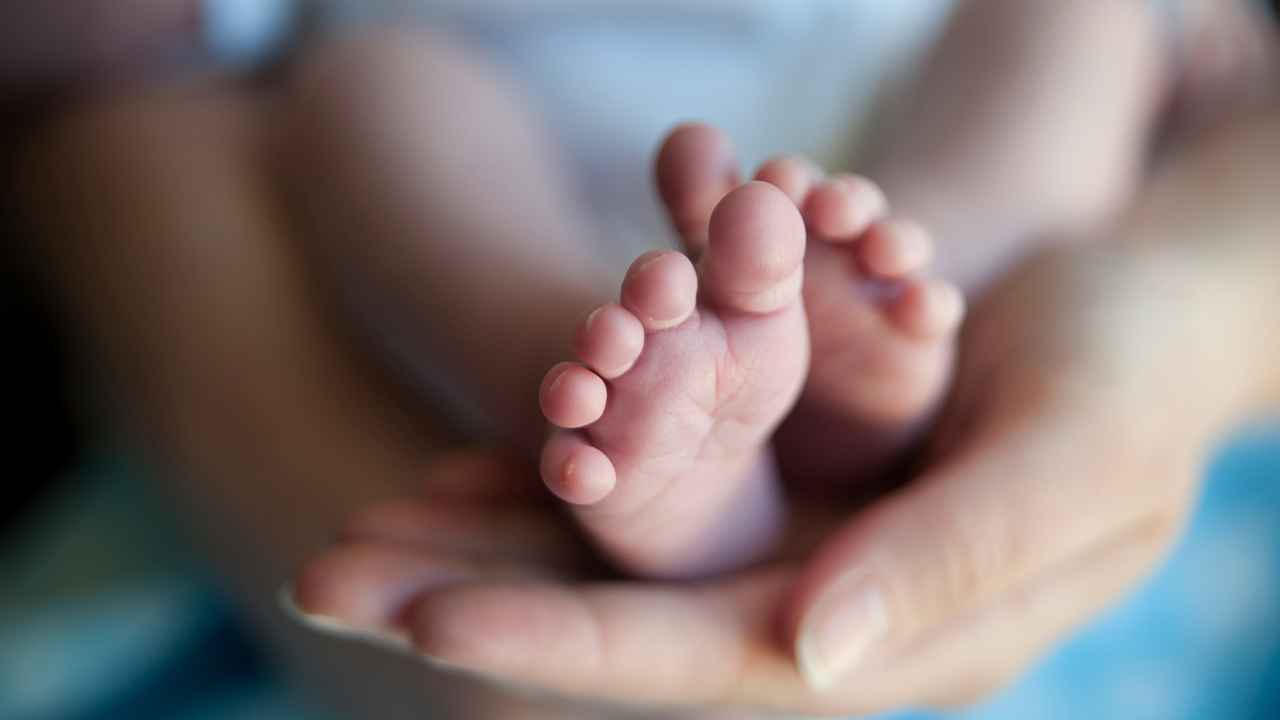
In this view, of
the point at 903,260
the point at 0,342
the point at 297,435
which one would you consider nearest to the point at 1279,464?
the point at 903,260

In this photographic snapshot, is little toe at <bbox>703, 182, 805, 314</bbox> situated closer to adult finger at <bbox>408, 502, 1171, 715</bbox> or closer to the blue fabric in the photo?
adult finger at <bbox>408, 502, 1171, 715</bbox>

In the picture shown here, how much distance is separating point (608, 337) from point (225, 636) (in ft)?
1.67

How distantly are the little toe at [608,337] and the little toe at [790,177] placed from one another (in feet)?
0.39

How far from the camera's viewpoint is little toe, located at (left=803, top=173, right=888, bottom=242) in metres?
0.40

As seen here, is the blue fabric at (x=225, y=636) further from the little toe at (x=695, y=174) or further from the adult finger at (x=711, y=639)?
the little toe at (x=695, y=174)

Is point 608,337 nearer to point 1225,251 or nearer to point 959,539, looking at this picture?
point 959,539

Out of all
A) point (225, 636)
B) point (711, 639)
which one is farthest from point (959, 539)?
point (225, 636)

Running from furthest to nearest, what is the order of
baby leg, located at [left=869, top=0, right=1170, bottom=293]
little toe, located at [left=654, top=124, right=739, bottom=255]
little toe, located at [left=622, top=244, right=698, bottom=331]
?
baby leg, located at [left=869, top=0, right=1170, bottom=293]
little toe, located at [left=654, top=124, right=739, bottom=255]
little toe, located at [left=622, top=244, right=698, bottom=331]

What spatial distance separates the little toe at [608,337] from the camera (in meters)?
0.32

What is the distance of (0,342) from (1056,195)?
899 millimetres

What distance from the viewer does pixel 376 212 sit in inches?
21.0

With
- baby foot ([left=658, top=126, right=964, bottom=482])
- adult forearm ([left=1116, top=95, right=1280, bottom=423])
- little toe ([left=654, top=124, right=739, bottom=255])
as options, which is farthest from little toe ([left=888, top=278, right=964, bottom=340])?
adult forearm ([left=1116, top=95, right=1280, bottom=423])

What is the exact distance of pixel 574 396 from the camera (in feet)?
1.06

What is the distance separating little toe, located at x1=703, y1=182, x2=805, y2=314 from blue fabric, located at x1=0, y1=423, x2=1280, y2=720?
384 mm
